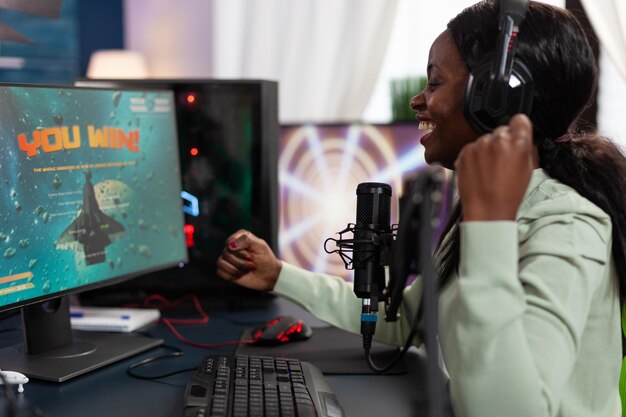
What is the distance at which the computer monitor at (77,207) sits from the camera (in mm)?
1094

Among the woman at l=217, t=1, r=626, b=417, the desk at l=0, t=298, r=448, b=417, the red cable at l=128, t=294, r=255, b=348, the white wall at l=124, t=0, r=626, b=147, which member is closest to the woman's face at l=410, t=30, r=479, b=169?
the woman at l=217, t=1, r=626, b=417

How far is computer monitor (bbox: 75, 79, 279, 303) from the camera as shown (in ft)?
5.24

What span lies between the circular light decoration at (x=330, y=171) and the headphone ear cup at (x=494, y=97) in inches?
31.4

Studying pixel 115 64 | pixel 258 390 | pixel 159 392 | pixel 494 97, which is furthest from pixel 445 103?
pixel 115 64

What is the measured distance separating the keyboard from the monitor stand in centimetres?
21

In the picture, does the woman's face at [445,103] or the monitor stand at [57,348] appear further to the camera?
the monitor stand at [57,348]

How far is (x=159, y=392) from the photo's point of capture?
1.06 metres

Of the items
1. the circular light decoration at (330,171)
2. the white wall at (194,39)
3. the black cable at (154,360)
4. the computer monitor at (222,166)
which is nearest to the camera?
the black cable at (154,360)

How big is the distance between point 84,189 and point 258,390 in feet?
1.53

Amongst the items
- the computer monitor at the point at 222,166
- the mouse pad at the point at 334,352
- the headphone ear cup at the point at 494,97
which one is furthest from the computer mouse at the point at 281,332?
the headphone ear cup at the point at 494,97

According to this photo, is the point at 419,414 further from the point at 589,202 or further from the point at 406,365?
the point at 589,202

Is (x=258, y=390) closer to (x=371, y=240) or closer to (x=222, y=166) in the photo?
(x=371, y=240)

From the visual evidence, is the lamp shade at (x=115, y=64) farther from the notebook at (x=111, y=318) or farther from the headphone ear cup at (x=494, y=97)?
the headphone ear cup at (x=494, y=97)

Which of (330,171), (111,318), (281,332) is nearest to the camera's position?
(281,332)
